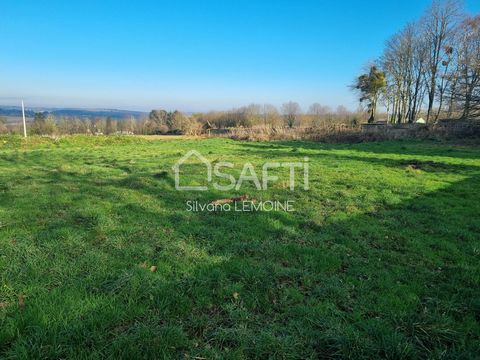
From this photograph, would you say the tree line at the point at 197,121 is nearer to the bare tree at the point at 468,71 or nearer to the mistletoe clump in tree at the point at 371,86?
the mistletoe clump in tree at the point at 371,86

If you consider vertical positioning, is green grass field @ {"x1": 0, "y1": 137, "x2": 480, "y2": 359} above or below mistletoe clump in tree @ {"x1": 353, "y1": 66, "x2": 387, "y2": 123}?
below

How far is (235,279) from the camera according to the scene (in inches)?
151

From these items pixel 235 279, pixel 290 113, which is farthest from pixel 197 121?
pixel 235 279

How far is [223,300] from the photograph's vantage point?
338 cm

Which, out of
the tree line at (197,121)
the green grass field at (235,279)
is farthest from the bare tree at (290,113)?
the green grass field at (235,279)

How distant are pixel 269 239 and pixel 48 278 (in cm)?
316

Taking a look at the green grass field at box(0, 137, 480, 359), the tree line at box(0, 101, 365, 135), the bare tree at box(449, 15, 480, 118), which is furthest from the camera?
the tree line at box(0, 101, 365, 135)

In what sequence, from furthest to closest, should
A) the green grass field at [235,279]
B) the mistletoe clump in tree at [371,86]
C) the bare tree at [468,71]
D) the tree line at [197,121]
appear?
the tree line at [197,121], the mistletoe clump in tree at [371,86], the bare tree at [468,71], the green grass field at [235,279]

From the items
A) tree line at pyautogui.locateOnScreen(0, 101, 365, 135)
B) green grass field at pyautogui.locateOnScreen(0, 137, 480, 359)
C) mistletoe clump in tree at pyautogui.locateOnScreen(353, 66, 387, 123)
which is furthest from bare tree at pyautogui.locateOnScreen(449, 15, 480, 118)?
green grass field at pyautogui.locateOnScreen(0, 137, 480, 359)

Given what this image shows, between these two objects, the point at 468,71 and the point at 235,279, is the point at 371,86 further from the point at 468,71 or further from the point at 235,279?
the point at 235,279

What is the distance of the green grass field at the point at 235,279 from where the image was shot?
2691 millimetres

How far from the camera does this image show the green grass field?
2691mm

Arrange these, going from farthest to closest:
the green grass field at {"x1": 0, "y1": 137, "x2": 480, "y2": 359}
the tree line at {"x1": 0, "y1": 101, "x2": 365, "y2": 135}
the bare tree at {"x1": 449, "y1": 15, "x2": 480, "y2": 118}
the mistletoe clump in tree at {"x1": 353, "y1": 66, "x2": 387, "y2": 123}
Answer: the tree line at {"x1": 0, "y1": 101, "x2": 365, "y2": 135}
the mistletoe clump in tree at {"x1": 353, "y1": 66, "x2": 387, "y2": 123}
the bare tree at {"x1": 449, "y1": 15, "x2": 480, "y2": 118}
the green grass field at {"x1": 0, "y1": 137, "x2": 480, "y2": 359}

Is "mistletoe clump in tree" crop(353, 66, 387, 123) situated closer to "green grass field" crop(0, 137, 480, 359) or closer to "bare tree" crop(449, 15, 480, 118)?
"bare tree" crop(449, 15, 480, 118)
